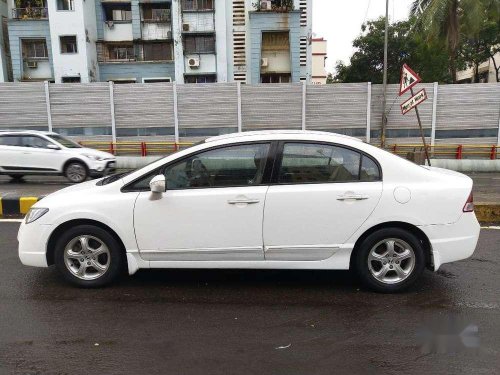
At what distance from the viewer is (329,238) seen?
3.90 meters

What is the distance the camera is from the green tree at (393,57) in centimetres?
3250

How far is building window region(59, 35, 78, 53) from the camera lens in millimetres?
25516

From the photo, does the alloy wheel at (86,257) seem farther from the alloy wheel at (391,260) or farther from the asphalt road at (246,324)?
the alloy wheel at (391,260)

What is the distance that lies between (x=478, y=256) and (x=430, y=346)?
94.8 inches

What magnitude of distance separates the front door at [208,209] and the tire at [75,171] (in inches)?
325

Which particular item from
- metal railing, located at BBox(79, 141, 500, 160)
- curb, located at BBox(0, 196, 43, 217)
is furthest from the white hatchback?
metal railing, located at BBox(79, 141, 500, 160)

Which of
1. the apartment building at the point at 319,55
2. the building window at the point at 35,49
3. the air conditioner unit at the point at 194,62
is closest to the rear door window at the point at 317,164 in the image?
the air conditioner unit at the point at 194,62

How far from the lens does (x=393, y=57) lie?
3372 centimetres

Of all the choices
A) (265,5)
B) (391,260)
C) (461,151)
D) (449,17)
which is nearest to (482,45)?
(449,17)

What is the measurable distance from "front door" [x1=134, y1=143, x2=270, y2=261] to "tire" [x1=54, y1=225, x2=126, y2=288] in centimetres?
29

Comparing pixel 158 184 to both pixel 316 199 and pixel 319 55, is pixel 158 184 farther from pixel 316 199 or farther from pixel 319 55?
pixel 319 55

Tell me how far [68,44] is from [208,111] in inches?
525

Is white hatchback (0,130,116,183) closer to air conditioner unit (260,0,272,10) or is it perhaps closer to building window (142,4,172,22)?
building window (142,4,172,22)

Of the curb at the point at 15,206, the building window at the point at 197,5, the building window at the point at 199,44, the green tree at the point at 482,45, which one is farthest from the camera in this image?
the green tree at the point at 482,45
